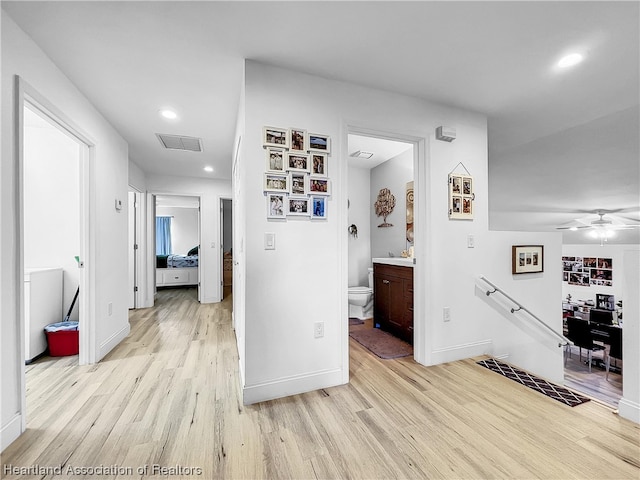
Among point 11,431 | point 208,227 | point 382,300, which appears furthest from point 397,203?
point 11,431


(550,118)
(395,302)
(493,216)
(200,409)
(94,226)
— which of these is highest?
(550,118)


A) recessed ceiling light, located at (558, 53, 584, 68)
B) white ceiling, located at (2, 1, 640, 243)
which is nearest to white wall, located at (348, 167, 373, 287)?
white ceiling, located at (2, 1, 640, 243)

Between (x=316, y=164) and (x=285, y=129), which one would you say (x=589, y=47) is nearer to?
(x=316, y=164)

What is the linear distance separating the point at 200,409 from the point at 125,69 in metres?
2.43

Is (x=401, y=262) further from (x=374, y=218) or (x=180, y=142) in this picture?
(x=180, y=142)

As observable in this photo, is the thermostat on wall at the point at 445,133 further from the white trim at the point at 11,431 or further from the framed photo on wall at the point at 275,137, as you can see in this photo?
the white trim at the point at 11,431

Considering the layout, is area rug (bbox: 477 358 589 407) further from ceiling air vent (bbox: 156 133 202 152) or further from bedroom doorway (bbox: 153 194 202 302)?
bedroom doorway (bbox: 153 194 202 302)

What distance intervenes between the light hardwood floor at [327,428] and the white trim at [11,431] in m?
0.04

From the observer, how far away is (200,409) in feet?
5.98

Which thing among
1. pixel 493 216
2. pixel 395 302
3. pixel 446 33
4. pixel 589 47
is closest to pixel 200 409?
pixel 395 302

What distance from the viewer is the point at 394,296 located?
3199 mm

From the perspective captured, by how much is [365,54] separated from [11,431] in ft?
9.90

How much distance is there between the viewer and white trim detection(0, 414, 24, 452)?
1.44 metres

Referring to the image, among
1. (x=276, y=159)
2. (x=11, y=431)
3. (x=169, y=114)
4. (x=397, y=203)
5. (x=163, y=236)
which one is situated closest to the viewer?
(x=11, y=431)
